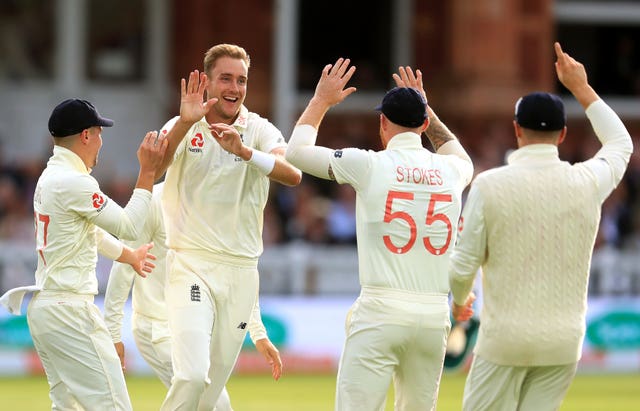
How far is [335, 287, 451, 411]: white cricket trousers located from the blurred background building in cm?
1176

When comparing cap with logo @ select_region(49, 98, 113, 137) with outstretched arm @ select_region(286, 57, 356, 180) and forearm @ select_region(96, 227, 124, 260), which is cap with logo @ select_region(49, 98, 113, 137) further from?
outstretched arm @ select_region(286, 57, 356, 180)

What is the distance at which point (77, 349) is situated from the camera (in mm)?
7727

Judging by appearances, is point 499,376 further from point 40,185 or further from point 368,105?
point 368,105

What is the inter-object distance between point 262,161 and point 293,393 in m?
6.80

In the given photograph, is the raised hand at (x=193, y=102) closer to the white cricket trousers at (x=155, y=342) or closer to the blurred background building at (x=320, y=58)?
A: the white cricket trousers at (x=155, y=342)

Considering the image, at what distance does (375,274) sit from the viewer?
745 cm

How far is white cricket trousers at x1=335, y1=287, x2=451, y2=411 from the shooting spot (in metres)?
7.38

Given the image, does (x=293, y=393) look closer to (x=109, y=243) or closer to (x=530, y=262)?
(x=109, y=243)

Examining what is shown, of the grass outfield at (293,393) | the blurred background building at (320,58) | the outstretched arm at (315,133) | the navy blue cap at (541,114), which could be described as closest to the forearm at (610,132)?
the navy blue cap at (541,114)

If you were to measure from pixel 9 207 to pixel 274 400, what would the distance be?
17.9ft

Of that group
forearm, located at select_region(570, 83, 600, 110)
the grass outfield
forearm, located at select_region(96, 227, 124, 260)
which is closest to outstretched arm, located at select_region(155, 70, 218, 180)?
A: forearm, located at select_region(96, 227, 124, 260)

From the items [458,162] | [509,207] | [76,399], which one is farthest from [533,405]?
[76,399]

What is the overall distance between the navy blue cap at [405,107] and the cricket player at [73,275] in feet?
5.04

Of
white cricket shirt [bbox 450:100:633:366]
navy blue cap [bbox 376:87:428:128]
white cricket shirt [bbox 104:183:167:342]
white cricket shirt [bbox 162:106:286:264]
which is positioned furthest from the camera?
white cricket shirt [bbox 104:183:167:342]
